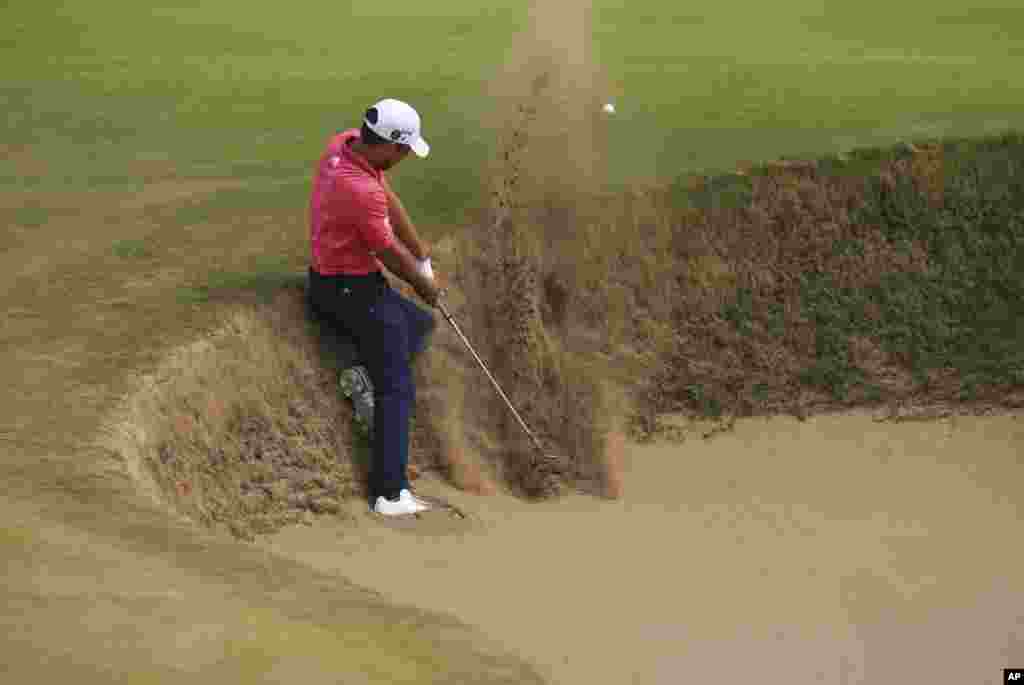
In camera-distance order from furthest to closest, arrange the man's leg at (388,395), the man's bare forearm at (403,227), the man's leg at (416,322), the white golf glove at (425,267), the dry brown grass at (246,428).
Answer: the man's leg at (416,322)
the white golf glove at (425,267)
the man's bare forearm at (403,227)
the man's leg at (388,395)
the dry brown grass at (246,428)

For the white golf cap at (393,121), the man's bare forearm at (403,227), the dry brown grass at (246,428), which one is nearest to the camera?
the dry brown grass at (246,428)

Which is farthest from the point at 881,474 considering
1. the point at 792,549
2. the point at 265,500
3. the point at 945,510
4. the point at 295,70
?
the point at 295,70

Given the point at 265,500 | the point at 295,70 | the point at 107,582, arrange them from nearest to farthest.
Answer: the point at 107,582
the point at 265,500
the point at 295,70

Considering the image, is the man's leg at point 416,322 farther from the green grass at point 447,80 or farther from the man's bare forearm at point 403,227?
the green grass at point 447,80

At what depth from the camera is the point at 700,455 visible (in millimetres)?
13789

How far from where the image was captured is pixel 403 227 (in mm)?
11375

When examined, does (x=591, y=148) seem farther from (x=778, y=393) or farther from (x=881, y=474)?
(x=881, y=474)

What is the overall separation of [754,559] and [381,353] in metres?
3.44

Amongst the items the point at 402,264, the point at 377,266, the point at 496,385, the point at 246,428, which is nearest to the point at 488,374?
the point at 496,385

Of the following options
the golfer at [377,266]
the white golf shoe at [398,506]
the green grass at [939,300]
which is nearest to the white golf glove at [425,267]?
the golfer at [377,266]

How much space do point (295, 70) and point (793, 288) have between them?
19.4ft

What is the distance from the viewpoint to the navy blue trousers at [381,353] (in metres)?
11.1

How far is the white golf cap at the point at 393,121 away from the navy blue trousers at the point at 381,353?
0.99 metres

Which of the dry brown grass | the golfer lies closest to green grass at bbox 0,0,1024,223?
the golfer
